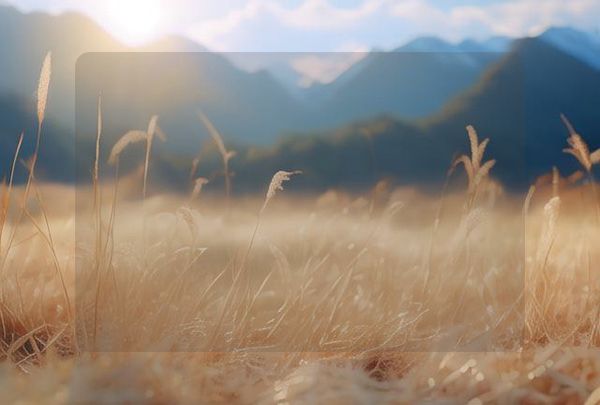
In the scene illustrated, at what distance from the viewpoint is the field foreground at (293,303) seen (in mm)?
1486

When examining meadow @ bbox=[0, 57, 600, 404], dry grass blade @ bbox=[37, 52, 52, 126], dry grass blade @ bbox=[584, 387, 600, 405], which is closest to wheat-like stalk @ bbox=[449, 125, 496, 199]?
meadow @ bbox=[0, 57, 600, 404]

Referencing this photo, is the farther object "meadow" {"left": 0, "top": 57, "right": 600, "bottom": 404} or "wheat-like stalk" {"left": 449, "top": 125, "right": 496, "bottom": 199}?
"wheat-like stalk" {"left": 449, "top": 125, "right": 496, "bottom": 199}

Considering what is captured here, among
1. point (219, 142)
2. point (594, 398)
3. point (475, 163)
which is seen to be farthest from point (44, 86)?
point (594, 398)

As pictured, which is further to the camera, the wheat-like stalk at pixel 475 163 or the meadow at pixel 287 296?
the wheat-like stalk at pixel 475 163

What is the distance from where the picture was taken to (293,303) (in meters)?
1.82

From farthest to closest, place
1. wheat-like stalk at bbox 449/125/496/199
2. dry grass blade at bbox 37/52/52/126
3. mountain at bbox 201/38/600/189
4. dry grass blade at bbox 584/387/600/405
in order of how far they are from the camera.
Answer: mountain at bbox 201/38/600/189, wheat-like stalk at bbox 449/125/496/199, dry grass blade at bbox 37/52/52/126, dry grass blade at bbox 584/387/600/405

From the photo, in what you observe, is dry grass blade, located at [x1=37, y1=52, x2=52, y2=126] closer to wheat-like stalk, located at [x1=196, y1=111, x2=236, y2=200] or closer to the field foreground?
the field foreground

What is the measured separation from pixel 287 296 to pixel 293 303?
4 centimetres

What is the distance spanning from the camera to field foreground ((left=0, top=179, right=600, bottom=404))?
1486mm

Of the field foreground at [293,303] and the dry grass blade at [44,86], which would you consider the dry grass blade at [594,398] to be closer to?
the field foreground at [293,303]

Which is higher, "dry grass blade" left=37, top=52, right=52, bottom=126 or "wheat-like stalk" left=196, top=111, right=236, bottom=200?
"dry grass blade" left=37, top=52, right=52, bottom=126

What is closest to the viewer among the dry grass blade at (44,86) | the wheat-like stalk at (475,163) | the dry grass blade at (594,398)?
the dry grass blade at (594,398)

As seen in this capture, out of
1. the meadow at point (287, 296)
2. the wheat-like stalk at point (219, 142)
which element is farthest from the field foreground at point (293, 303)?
the wheat-like stalk at point (219, 142)
